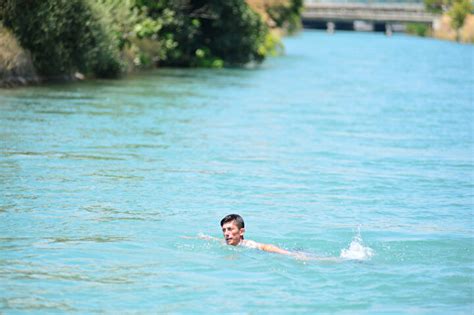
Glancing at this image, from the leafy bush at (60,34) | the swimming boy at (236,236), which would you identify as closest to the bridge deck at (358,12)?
the leafy bush at (60,34)

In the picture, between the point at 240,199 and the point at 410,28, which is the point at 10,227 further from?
the point at 410,28

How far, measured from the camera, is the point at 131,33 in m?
37.5

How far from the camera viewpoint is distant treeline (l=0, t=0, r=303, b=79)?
97.0ft

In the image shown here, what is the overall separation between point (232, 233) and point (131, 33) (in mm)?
26757

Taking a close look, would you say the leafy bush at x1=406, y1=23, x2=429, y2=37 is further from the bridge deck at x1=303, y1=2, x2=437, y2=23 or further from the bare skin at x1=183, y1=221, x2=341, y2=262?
the bare skin at x1=183, y1=221, x2=341, y2=262

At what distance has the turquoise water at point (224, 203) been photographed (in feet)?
33.3

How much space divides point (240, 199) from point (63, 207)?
2.83m

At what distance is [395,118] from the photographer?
90.9ft

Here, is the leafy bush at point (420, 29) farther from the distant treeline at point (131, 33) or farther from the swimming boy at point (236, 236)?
the swimming boy at point (236, 236)

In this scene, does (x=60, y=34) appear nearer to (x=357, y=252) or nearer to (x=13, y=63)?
(x=13, y=63)

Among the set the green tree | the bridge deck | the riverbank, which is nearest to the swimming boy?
the riverbank

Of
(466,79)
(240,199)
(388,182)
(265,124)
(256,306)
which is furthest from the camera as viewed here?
(466,79)

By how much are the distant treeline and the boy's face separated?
61.5 ft

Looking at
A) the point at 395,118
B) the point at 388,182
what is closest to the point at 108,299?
Result: the point at 388,182
